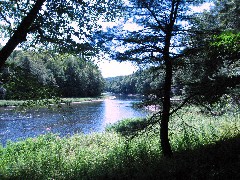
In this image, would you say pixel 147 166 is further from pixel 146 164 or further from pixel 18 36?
pixel 18 36

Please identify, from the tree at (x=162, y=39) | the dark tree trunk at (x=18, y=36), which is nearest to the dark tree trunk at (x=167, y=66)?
the tree at (x=162, y=39)

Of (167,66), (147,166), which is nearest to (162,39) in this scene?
(167,66)

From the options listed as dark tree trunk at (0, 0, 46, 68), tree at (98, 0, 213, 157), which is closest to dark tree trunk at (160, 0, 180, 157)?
tree at (98, 0, 213, 157)

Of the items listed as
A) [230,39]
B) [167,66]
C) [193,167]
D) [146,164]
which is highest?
[230,39]

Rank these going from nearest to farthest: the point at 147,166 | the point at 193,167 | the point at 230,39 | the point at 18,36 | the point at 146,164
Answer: the point at 230,39 → the point at 18,36 → the point at 193,167 → the point at 147,166 → the point at 146,164

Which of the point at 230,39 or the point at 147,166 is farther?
the point at 147,166

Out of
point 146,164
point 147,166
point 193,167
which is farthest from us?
point 146,164

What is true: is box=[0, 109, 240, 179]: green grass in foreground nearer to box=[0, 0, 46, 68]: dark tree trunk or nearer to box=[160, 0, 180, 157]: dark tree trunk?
box=[160, 0, 180, 157]: dark tree trunk

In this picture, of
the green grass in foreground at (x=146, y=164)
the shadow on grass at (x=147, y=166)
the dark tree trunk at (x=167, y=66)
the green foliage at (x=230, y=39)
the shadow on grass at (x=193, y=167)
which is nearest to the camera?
the green foliage at (x=230, y=39)

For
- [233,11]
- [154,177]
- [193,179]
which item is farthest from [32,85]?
[233,11]

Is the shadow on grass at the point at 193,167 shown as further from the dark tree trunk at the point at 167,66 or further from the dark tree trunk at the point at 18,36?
the dark tree trunk at the point at 18,36

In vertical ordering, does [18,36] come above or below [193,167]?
above

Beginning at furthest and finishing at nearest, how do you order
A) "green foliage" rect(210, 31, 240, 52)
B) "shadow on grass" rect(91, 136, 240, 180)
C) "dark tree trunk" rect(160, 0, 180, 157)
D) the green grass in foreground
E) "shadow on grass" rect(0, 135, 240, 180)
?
"dark tree trunk" rect(160, 0, 180, 157) → the green grass in foreground → "shadow on grass" rect(0, 135, 240, 180) → "shadow on grass" rect(91, 136, 240, 180) → "green foliage" rect(210, 31, 240, 52)

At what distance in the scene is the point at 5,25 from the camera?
25.2ft
